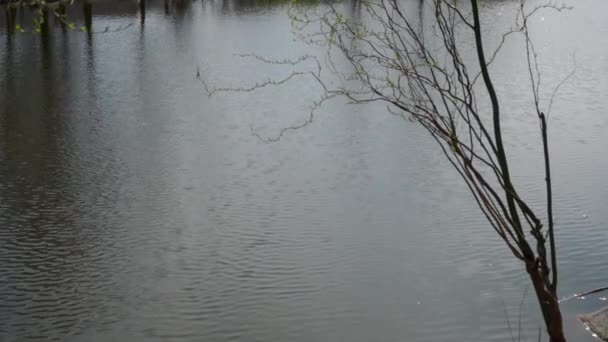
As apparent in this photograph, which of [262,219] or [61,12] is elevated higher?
[61,12]

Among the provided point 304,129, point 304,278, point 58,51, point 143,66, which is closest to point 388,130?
point 304,129

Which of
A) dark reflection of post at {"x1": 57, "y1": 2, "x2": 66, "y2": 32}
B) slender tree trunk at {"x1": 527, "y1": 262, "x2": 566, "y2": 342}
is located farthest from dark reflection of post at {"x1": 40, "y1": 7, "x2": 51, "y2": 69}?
slender tree trunk at {"x1": 527, "y1": 262, "x2": 566, "y2": 342}

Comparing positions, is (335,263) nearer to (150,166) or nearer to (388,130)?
(150,166)

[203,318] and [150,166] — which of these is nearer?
[203,318]

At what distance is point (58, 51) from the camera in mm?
19562

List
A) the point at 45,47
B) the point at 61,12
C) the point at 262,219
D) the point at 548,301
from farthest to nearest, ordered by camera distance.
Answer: the point at 45,47 < the point at 61,12 < the point at 262,219 < the point at 548,301

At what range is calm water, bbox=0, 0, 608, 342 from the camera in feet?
20.2

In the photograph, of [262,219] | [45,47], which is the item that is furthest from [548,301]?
[45,47]

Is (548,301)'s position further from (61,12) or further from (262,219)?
(61,12)

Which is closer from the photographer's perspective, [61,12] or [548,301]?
[548,301]

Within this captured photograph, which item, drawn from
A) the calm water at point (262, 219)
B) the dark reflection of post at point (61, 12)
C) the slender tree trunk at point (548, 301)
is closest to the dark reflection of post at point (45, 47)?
the dark reflection of post at point (61, 12)

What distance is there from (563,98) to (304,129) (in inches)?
163

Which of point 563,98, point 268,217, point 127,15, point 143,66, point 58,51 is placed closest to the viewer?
point 268,217

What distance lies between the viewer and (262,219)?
322 inches
